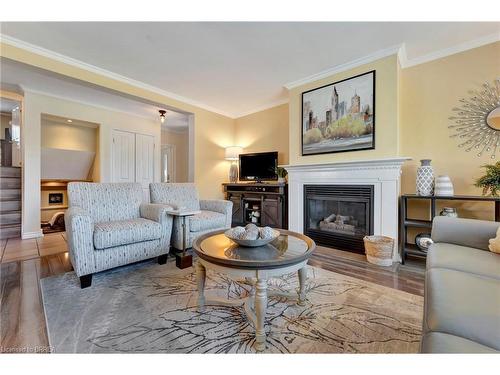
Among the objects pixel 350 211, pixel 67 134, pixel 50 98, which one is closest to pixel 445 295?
pixel 350 211

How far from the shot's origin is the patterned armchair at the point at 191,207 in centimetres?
263

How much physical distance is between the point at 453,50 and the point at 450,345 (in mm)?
3074

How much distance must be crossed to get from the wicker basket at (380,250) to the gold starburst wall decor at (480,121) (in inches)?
50.6

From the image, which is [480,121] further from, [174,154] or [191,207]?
[174,154]

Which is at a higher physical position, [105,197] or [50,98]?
[50,98]

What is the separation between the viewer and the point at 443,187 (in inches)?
86.4

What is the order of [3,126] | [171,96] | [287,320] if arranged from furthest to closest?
1. [3,126]
2. [171,96]
3. [287,320]

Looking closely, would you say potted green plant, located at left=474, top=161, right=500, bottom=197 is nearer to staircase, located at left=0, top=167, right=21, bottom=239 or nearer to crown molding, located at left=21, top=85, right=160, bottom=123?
crown molding, located at left=21, top=85, right=160, bottom=123

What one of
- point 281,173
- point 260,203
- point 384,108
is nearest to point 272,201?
point 260,203

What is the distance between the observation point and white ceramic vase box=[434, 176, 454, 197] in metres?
2.18

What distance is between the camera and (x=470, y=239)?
1.48 m
